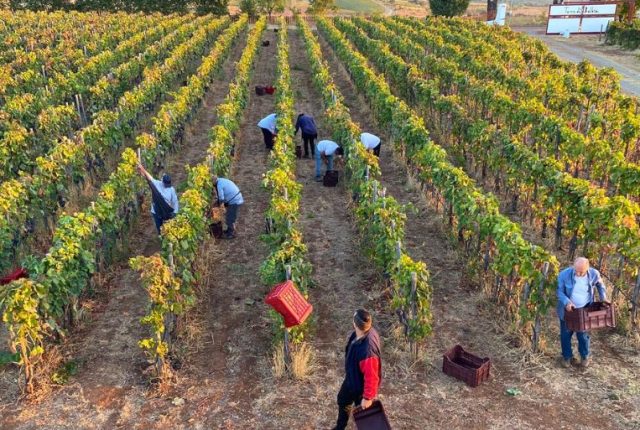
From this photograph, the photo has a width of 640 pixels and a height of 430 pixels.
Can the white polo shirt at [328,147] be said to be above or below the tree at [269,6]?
below

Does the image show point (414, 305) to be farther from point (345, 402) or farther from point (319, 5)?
point (319, 5)

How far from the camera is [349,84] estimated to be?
23.4 meters

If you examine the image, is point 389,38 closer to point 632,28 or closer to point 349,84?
point 349,84

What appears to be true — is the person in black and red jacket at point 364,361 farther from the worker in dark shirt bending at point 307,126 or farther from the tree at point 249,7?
the tree at point 249,7

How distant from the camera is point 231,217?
35.3ft

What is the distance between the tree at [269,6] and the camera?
158 ft

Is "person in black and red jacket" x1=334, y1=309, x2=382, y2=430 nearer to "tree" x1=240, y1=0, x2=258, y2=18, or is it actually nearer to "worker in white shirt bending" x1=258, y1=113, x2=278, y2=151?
"worker in white shirt bending" x1=258, y1=113, x2=278, y2=151

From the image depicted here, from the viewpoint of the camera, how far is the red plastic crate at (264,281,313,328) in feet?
21.5

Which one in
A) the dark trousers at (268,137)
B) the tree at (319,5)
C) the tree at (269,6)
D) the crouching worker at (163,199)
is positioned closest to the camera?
the crouching worker at (163,199)

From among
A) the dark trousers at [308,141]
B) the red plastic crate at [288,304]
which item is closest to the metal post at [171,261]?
the red plastic crate at [288,304]

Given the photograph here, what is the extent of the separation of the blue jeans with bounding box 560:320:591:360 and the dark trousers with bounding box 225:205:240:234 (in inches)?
236

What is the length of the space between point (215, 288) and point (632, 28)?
33.6 meters

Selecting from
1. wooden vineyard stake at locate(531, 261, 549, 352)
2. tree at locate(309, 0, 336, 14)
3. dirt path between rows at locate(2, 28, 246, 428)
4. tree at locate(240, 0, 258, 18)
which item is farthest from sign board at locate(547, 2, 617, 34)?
dirt path between rows at locate(2, 28, 246, 428)

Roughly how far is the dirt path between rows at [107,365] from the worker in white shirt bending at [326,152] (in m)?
4.37
